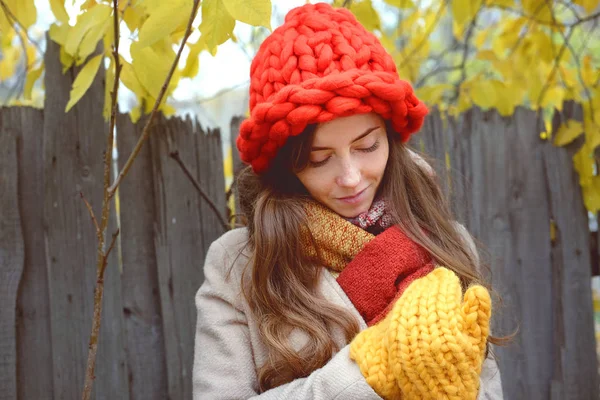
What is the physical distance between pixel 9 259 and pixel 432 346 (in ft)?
4.74

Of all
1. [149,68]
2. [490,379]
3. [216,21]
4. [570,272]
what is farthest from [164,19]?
[570,272]

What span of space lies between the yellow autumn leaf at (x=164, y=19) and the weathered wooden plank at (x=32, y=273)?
911 mm

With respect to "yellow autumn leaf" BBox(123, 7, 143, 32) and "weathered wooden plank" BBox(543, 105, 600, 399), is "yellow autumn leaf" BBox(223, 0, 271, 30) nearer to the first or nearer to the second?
"yellow autumn leaf" BBox(123, 7, 143, 32)

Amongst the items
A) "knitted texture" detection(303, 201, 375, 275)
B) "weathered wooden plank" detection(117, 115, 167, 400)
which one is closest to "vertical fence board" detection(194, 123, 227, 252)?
"weathered wooden plank" detection(117, 115, 167, 400)

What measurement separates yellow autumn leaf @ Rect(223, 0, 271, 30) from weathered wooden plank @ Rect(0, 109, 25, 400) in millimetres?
1158

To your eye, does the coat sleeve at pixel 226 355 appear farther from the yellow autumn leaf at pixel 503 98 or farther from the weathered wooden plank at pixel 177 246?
the yellow autumn leaf at pixel 503 98

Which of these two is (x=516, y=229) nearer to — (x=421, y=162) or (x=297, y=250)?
(x=421, y=162)

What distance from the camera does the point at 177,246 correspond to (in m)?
2.26

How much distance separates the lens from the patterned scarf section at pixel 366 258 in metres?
1.63

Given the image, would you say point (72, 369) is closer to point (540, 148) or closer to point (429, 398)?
point (429, 398)

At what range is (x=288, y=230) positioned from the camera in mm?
1702

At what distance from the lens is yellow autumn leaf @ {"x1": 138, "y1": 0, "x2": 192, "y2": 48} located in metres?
1.38

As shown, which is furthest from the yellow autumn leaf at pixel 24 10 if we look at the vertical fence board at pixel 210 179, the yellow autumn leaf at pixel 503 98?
the yellow autumn leaf at pixel 503 98

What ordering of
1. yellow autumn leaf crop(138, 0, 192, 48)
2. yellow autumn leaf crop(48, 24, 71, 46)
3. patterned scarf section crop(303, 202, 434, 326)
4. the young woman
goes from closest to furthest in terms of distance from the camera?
yellow autumn leaf crop(138, 0, 192, 48) → the young woman → patterned scarf section crop(303, 202, 434, 326) → yellow autumn leaf crop(48, 24, 71, 46)
